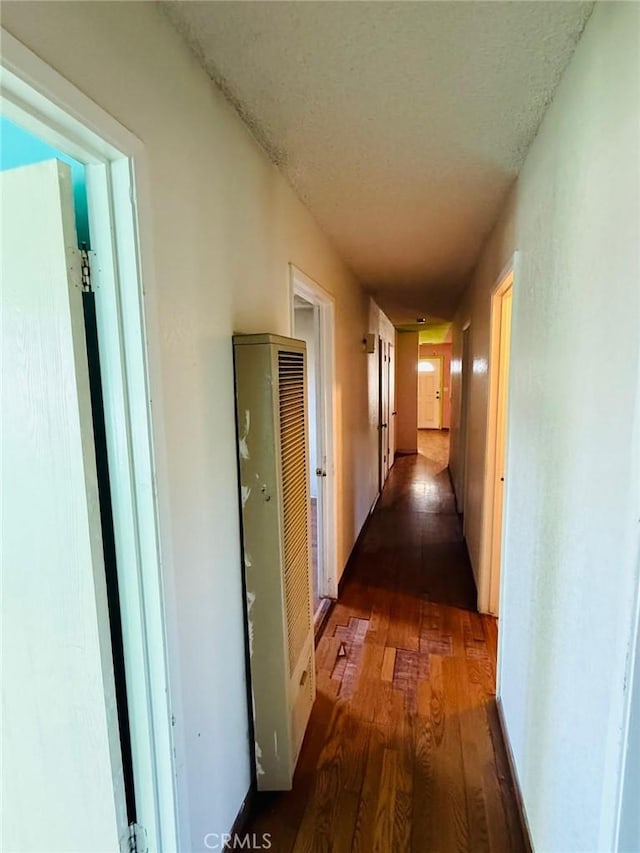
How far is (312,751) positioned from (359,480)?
91.3 inches

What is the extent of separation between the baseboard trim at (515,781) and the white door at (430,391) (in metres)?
9.85

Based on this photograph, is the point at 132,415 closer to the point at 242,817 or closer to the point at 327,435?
the point at 242,817

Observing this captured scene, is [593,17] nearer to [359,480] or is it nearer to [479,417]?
[479,417]

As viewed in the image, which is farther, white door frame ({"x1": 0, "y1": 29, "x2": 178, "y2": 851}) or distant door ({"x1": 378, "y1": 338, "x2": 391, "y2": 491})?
distant door ({"x1": 378, "y1": 338, "x2": 391, "y2": 491})

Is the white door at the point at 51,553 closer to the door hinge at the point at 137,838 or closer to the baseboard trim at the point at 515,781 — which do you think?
the door hinge at the point at 137,838

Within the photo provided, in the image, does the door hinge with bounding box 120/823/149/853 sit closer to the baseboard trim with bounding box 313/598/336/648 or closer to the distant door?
the baseboard trim with bounding box 313/598/336/648

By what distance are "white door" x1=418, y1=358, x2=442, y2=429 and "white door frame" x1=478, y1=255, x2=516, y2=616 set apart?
29.1ft

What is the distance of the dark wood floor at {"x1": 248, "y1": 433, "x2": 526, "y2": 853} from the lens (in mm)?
1461

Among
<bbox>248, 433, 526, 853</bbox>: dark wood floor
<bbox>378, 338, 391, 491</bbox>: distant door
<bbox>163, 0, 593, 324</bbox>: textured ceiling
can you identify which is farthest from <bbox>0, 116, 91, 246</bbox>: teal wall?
<bbox>378, 338, 391, 491</bbox>: distant door

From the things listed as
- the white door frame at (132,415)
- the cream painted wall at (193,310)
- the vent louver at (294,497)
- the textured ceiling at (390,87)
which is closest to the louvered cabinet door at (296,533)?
the vent louver at (294,497)

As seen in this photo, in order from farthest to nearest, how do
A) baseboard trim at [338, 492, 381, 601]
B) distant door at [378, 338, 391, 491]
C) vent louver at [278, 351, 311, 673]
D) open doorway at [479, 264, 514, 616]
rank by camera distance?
1. distant door at [378, 338, 391, 491]
2. baseboard trim at [338, 492, 381, 601]
3. open doorway at [479, 264, 514, 616]
4. vent louver at [278, 351, 311, 673]

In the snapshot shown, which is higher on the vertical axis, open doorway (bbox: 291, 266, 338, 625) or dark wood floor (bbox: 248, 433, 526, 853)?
open doorway (bbox: 291, 266, 338, 625)

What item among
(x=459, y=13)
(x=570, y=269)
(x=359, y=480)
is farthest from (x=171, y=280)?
(x=359, y=480)

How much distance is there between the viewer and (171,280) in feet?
3.45
